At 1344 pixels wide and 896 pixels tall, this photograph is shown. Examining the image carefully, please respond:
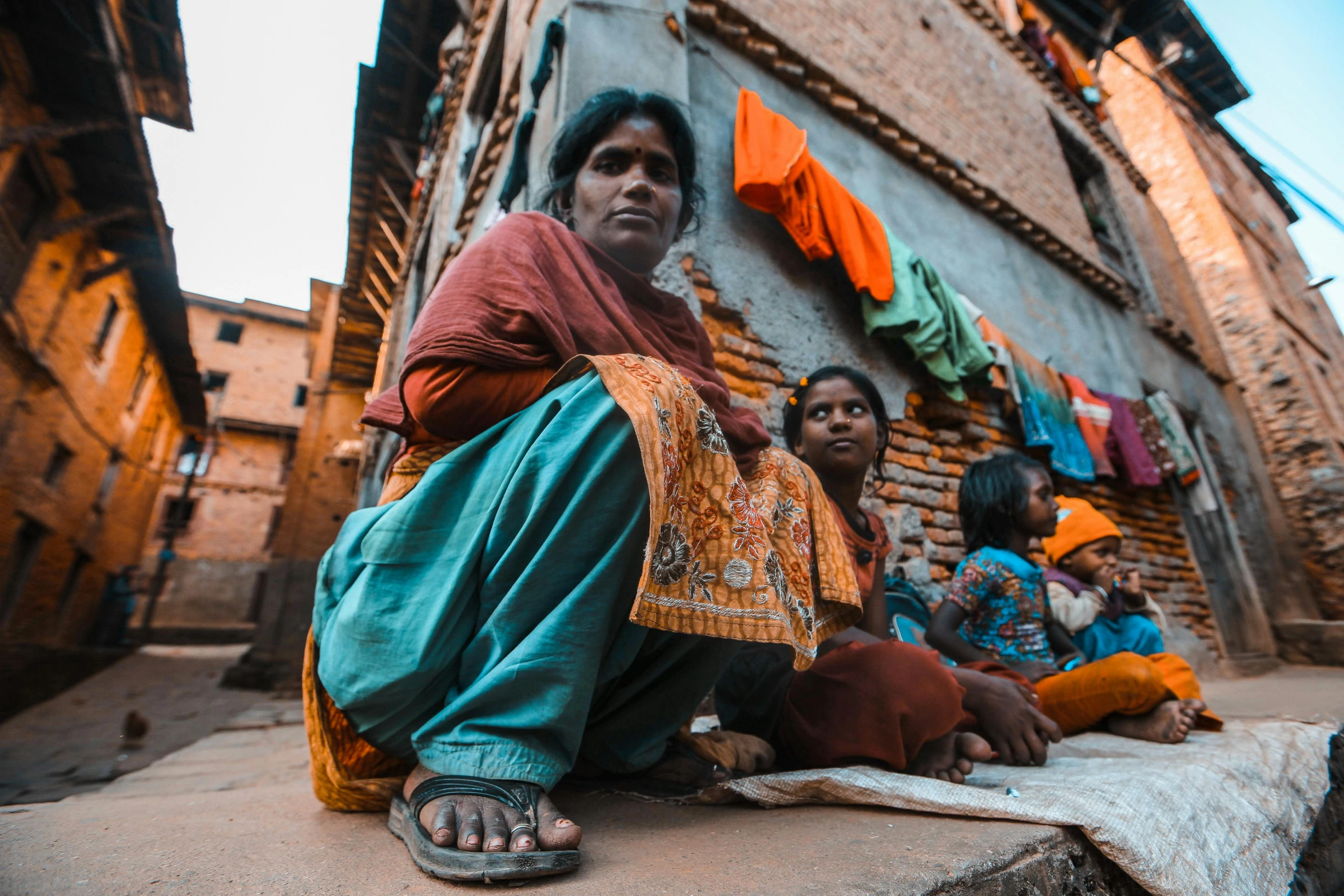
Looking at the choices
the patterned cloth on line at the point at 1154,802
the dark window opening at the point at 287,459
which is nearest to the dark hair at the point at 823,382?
the patterned cloth on line at the point at 1154,802

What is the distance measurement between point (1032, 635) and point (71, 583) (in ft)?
53.6

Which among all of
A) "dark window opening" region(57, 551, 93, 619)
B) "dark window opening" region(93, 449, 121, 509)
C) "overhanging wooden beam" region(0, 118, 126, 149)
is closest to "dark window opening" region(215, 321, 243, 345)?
"dark window opening" region(93, 449, 121, 509)

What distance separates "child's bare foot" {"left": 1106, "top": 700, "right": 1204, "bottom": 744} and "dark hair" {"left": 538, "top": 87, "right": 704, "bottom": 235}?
2025mm

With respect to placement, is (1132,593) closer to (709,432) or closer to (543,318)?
(709,432)

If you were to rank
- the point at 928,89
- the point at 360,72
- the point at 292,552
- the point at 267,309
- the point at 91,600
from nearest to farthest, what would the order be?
the point at 928,89
the point at 360,72
the point at 292,552
the point at 91,600
the point at 267,309

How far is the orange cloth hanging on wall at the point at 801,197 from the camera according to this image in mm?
3162

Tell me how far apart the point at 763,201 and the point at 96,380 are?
1330 centimetres

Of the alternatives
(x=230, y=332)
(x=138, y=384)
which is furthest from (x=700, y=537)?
(x=230, y=332)

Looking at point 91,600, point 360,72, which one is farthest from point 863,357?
point 91,600

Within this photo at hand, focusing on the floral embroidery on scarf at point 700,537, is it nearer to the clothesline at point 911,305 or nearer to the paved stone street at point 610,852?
the paved stone street at point 610,852

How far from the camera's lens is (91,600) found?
42.4 feet

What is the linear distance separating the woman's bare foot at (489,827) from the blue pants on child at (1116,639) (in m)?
2.79

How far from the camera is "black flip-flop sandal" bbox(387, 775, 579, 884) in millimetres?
684

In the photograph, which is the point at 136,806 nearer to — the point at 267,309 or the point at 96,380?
the point at 96,380
